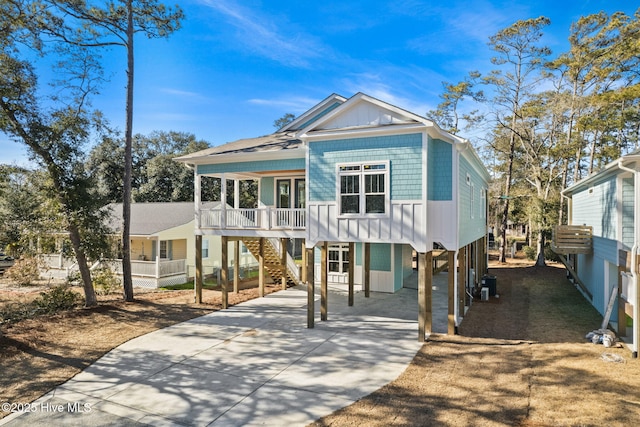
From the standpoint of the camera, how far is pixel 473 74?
28125mm

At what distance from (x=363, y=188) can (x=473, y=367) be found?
524 centimetres

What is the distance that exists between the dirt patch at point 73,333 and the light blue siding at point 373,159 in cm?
646

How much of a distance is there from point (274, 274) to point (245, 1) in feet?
38.4

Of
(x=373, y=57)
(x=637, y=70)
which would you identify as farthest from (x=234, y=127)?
(x=637, y=70)

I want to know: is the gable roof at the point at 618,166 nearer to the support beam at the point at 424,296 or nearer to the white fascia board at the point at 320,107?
the support beam at the point at 424,296

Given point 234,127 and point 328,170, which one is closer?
point 328,170

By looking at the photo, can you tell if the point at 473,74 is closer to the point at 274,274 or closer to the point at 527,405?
the point at 274,274

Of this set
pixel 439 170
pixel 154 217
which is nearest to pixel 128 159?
pixel 154 217

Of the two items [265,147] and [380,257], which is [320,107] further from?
[380,257]

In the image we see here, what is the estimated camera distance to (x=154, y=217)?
884 inches

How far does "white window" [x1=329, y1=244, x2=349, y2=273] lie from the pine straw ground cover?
6.01 metres

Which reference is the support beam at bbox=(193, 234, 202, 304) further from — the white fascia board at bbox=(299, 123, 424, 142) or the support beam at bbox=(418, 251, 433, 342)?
the support beam at bbox=(418, 251, 433, 342)

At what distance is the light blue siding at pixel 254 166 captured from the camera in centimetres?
1286

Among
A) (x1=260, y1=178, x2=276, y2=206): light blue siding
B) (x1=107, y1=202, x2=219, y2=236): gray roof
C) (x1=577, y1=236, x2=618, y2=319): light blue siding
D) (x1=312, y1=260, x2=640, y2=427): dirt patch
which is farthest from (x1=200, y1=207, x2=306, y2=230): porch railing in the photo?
(x1=577, y1=236, x2=618, y2=319): light blue siding
